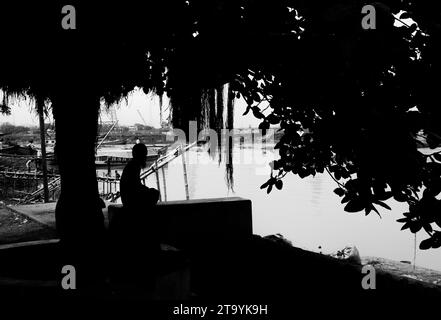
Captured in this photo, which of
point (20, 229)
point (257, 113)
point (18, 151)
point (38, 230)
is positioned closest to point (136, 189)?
point (257, 113)

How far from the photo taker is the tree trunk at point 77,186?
12.7ft

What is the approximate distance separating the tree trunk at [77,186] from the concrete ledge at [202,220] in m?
4.18

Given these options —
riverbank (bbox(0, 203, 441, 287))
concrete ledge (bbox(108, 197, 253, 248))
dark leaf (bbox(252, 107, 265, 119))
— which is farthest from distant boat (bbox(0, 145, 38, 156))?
dark leaf (bbox(252, 107, 265, 119))

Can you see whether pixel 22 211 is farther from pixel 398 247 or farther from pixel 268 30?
pixel 398 247

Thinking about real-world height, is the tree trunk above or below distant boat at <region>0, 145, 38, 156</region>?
above

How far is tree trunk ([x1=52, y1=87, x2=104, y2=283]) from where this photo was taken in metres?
3.88

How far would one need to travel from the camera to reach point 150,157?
62.2 metres

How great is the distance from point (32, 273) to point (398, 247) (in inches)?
720

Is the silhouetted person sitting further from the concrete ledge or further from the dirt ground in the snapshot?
the dirt ground

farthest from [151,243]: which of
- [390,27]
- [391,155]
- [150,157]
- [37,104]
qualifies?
[150,157]

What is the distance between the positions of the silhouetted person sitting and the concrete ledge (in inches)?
154

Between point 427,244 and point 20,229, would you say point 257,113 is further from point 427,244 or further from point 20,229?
point 20,229

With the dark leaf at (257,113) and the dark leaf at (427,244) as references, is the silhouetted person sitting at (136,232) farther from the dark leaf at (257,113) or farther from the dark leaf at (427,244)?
the dark leaf at (427,244)

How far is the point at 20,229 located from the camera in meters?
9.97
